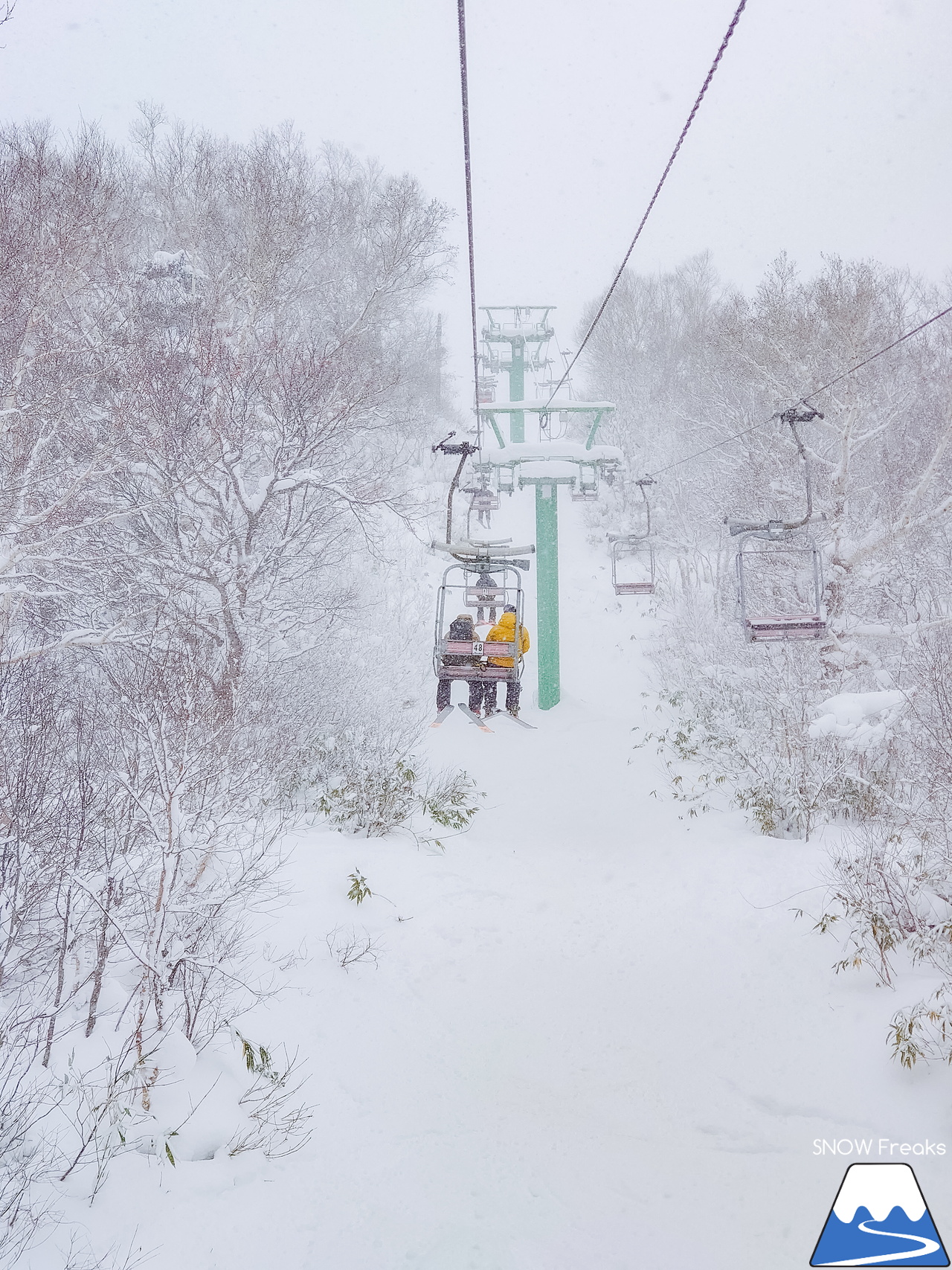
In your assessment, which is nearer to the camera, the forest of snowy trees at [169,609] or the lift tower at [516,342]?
the forest of snowy trees at [169,609]

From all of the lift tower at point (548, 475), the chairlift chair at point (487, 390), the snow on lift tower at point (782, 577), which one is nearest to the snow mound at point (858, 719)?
the snow on lift tower at point (782, 577)

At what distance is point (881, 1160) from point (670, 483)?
21469 mm

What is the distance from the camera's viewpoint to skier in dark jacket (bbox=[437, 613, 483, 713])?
7797 millimetres

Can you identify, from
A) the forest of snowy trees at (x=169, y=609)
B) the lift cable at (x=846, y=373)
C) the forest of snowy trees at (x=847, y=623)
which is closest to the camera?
the forest of snowy trees at (x=169, y=609)

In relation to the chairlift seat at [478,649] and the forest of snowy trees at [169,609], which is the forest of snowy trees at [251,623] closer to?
the forest of snowy trees at [169,609]

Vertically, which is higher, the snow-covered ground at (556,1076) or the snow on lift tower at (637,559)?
the snow on lift tower at (637,559)

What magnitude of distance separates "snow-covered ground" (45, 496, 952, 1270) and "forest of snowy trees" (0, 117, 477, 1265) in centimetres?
45

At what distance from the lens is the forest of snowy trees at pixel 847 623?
21.5 feet

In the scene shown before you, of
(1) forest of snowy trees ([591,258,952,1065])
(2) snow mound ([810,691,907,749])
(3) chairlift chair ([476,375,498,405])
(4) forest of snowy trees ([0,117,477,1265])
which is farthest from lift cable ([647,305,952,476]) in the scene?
(3) chairlift chair ([476,375,498,405])

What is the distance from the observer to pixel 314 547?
1316 centimetres

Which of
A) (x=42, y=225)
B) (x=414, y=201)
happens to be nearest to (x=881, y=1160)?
(x=42, y=225)

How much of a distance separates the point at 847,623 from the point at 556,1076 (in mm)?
8788

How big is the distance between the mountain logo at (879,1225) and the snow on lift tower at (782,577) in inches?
172

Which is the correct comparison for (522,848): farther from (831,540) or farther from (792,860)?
(831,540)
